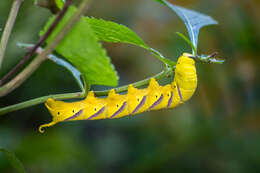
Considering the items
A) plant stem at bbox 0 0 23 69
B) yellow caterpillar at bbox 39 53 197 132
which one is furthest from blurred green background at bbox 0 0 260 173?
plant stem at bbox 0 0 23 69

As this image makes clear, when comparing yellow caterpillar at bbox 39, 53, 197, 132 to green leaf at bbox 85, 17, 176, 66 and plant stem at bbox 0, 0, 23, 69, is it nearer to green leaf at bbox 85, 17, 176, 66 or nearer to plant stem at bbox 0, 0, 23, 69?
green leaf at bbox 85, 17, 176, 66

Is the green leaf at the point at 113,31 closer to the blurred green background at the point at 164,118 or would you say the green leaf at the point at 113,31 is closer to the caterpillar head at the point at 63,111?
the caterpillar head at the point at 63,111

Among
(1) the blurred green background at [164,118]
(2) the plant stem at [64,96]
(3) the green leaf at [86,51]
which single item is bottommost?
(1) the blurred green background at [164,118]

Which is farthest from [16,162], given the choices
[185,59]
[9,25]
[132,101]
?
[185,59]

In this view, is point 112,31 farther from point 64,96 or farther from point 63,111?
point 63,111

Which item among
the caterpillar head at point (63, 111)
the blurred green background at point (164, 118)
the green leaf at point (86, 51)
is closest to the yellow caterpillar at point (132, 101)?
the caterpillar head at point (63, 111)

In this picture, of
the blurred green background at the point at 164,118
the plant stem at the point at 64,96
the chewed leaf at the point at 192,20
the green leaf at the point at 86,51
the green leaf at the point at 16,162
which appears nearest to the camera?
the green leaf at the point at 86,51

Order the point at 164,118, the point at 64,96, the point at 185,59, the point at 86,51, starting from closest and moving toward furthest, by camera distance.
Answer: the point at 86,51 < the point at 64,96 < the point at 185,59 < the point at 164,118
